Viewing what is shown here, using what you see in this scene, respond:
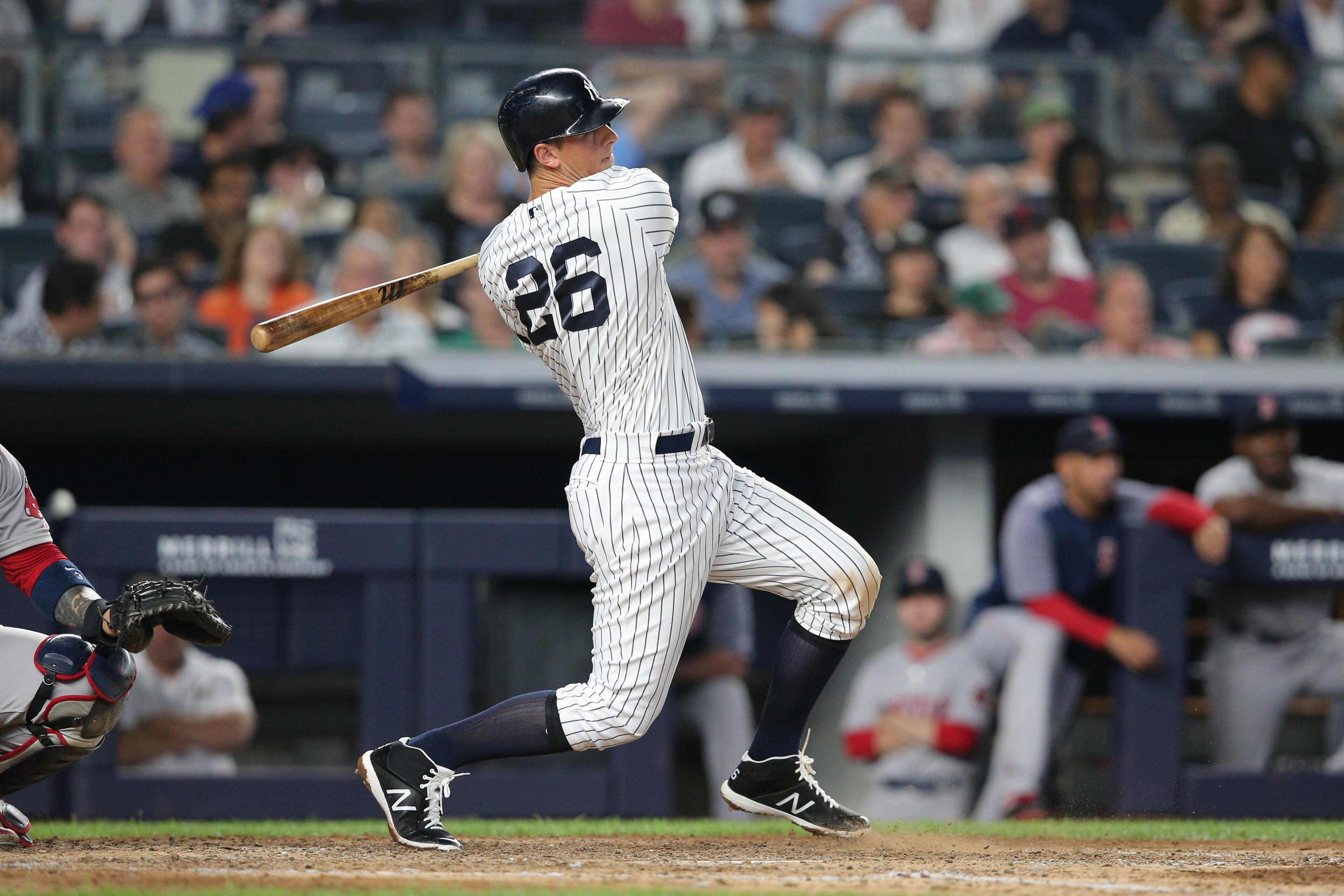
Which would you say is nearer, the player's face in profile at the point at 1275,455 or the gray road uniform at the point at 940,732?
the gray road uniform at the point at 940,732

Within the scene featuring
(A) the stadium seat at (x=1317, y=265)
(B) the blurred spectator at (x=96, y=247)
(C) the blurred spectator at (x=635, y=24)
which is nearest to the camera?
(B) the blurred spectator at (x=96, y=247)

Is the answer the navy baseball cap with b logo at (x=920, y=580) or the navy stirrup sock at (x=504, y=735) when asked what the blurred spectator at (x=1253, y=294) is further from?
the navy stirrup sock at (x=504, y=735)

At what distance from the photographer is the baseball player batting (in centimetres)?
296

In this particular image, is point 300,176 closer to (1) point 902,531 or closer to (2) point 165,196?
(2) point 165,196

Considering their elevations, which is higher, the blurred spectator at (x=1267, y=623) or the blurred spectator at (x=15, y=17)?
the blurred spectator at (x=15, y=17)

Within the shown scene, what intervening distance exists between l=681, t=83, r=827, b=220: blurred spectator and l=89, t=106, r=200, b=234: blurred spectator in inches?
88.3

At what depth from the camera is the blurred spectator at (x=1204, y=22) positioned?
8867 mm

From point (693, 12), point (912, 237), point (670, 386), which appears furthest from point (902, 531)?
point (693, 12)

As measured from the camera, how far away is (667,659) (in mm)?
2980

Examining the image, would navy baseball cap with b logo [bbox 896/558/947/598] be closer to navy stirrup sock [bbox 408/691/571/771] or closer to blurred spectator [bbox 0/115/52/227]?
navy stirrup sock [bbox 408/691/571/771]

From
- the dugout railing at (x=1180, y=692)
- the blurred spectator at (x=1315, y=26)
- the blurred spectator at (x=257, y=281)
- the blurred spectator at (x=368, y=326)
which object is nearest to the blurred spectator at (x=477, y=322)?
the blurred spectator at (x=368, y=326)

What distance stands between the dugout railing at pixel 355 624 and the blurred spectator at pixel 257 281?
4.08 ft

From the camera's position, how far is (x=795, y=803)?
10.8 feet

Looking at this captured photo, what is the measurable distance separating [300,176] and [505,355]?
195cm
